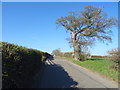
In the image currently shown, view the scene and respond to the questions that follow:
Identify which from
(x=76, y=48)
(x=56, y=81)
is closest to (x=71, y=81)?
(x=56, y=81)

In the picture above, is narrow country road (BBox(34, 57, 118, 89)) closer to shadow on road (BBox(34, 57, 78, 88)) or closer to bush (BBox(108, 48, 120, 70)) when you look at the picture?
shadow on road (BBox(34, 57, 78, 88))

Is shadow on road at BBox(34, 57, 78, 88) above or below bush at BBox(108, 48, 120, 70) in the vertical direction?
below

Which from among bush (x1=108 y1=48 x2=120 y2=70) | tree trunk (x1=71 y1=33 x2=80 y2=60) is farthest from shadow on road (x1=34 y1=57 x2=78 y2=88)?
tree trunk (x1=71 y1=33 x2=80 y2=60)

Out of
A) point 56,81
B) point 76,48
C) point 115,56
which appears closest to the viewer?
point 56,81

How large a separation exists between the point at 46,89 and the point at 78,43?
25.8 m

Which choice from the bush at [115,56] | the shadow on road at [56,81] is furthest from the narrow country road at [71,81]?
the bush at [115,56]

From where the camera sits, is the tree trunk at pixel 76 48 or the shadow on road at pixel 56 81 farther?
→ the tree trunk at pixel 76 48

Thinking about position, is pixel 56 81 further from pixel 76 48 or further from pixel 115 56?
pixel 76 48

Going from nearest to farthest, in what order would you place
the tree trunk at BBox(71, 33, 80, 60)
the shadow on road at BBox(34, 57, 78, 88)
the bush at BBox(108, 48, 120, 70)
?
the shadow on road at BBox(34, 57, 78, 88) → the bush at BBox(108, 48, 120, 70) → the tree trunk at BBox(71, 33, 80, 60)

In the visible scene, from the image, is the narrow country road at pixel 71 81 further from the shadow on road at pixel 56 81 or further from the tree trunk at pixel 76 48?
the tree trunk at pixel 76 48

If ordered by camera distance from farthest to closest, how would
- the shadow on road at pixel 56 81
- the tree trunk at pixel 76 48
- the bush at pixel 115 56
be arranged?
the tree trunk at pixel 76 48, the bush at pixel 115 56, the shadow on road at pixel 56 81

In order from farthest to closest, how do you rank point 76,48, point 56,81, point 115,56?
point 76,48 < point 115,56 < point 56,81

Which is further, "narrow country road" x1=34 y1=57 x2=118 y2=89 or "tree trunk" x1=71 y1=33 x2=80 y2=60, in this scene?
"tree trunk" x1=71 y1=33 x2=80 y2=60

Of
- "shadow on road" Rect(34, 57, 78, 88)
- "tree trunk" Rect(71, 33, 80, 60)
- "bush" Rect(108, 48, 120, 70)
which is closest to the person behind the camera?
"shadow on road" Rect(34, 57, 78, 88)
